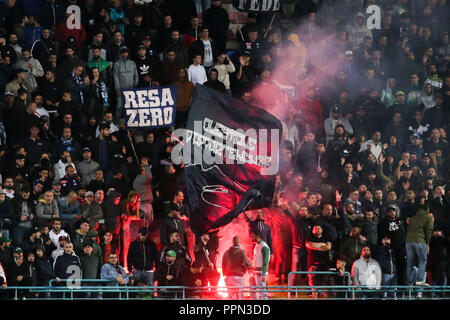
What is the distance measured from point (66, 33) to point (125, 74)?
1.75 meters

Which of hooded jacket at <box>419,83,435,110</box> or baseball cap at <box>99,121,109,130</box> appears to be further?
hooded jacket at <box>419,83,435,110</box>

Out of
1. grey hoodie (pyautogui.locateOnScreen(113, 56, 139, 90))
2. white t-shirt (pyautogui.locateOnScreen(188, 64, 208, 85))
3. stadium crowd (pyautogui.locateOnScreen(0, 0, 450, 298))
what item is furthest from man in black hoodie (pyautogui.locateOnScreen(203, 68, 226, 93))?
grey hoodie (pyautogui.locateOnScreen(113, 56, 139, 90))

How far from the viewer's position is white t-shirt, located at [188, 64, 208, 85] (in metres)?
22.5

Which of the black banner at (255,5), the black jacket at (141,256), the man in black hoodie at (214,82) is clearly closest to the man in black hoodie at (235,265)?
the black jacket at (141,256)

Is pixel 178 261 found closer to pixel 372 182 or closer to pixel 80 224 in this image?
pixel 80 224

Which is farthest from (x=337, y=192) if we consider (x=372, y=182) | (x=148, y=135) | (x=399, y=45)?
(x=399, y=45)

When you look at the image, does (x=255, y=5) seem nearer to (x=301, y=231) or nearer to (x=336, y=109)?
(x=336, y=109)

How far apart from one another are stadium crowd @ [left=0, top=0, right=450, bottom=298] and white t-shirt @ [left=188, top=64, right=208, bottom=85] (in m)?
0.04

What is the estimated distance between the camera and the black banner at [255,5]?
2369 cm

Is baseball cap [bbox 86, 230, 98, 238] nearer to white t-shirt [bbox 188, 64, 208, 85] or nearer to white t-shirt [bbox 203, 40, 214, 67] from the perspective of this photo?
white t-shirt [bbox 188, 64, 208, 85]

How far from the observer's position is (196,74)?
74.0ft

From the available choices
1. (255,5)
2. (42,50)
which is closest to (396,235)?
(255,5)

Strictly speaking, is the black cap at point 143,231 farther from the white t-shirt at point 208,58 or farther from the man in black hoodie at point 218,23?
the man in black hoodie at point 218,23

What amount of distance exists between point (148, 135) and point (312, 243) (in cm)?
397
